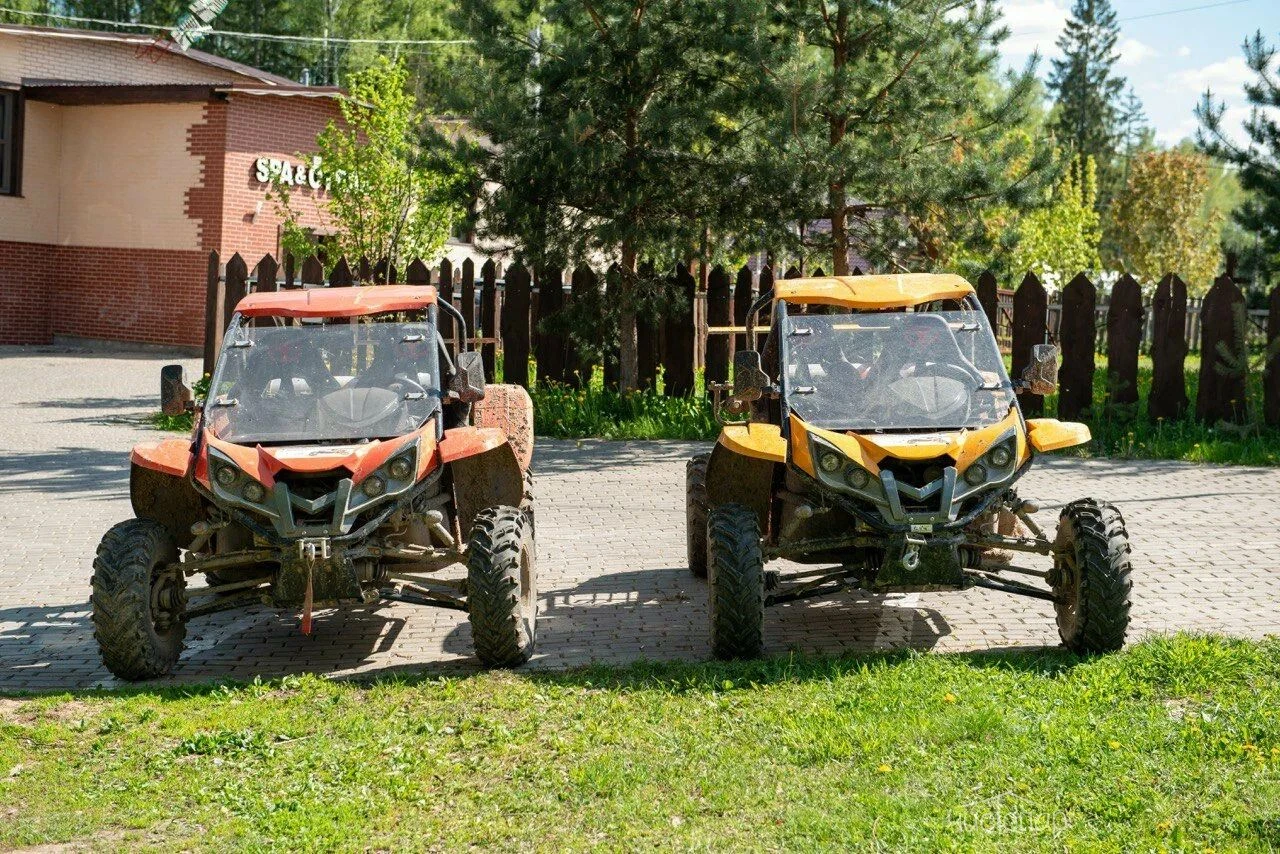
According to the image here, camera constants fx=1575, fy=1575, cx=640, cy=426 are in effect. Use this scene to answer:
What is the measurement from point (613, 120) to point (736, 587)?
9.95 metres

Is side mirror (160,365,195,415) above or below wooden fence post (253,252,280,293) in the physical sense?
below

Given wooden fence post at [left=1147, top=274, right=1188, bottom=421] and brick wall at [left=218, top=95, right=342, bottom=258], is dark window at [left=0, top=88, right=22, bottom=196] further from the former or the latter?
wooden fence post at [left=1147, top=274, right=1188, bottom=421]

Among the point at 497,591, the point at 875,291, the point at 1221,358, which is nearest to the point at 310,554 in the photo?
the point at 497,591

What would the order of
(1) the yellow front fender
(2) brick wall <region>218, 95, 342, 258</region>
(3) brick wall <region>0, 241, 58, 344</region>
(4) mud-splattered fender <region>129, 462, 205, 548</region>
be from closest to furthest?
(1) the yellow front fender
(4) mud-splattered fender <region>129, 462, 205, 548</region>
(2) brick wall <region>218, 95, 342, 258</region>
(3) brick wall <region>0, 241, 58, 344</region>

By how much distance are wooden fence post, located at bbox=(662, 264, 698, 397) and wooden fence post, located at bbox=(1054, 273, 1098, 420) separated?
10.2 ft

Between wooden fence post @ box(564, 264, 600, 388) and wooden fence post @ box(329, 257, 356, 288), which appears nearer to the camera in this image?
wooden fence post @ box(564, 264, 600, 388)

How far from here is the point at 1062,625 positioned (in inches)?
272

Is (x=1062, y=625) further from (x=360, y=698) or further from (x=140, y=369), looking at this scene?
(x=140, y=369)

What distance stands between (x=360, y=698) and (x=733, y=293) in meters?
11.3

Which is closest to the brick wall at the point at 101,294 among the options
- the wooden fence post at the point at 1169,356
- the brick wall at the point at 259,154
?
the brick wall at the point at 259,154

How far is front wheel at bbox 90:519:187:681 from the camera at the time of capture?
6.54 m

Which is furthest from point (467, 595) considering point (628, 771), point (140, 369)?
Result: point (140, 369)

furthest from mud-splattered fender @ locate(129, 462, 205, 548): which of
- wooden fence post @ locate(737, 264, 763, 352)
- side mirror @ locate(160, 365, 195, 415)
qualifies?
wooden fence post @ locate(737, 264, 763, 352)

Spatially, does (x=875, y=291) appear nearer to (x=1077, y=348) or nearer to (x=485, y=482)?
(x=485, y=482)
